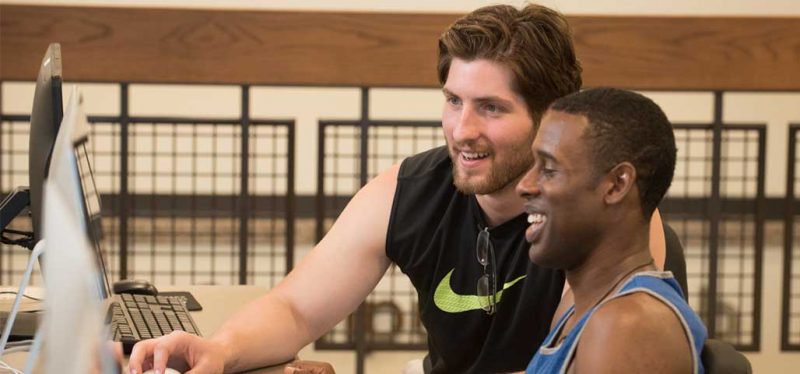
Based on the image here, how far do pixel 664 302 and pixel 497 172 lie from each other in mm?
564

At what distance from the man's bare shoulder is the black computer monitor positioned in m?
0.70

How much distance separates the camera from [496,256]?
175 centimetres

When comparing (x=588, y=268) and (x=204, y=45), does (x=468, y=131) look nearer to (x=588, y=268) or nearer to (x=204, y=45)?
(x=588, y=268)

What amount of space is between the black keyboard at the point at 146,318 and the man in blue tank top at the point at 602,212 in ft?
2.09

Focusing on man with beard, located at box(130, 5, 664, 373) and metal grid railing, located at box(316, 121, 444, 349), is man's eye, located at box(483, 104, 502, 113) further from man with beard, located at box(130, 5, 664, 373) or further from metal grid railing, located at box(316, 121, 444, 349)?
metal grid railing, located at box(316, 121, 444, 349)

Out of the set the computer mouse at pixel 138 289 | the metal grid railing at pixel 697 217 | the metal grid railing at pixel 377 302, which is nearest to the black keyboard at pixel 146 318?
the computer mouse at pixel 138 289

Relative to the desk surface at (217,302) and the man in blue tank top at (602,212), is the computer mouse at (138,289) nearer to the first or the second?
the desk surface at (217,302)

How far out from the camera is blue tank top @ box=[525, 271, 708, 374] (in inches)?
46.0

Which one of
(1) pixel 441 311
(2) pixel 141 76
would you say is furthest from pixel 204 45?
(1) pixel 441 311

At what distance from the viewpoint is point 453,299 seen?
1761 mm

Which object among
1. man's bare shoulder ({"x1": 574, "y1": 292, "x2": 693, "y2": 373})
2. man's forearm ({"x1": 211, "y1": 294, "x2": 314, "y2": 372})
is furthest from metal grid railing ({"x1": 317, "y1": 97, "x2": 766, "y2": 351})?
man's bare shoulder ({"x1": 574, "y1": 292, "x2": 693, "y2": 373})

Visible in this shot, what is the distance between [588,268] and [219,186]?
3.52m

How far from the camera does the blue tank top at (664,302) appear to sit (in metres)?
1.17

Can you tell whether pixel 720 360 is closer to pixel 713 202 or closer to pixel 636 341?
pixel 636 341
